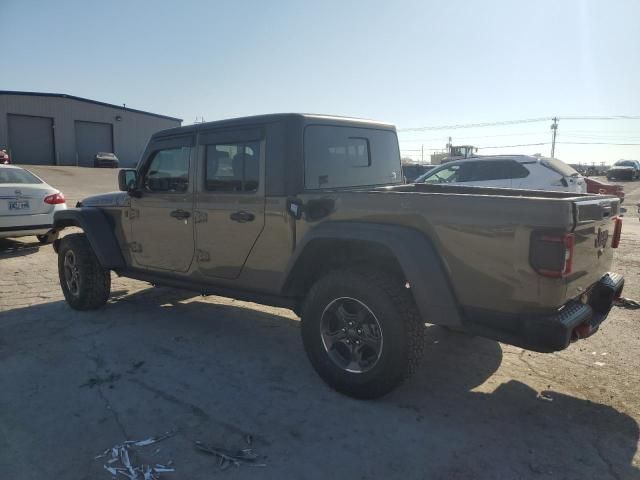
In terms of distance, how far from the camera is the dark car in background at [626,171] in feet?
120

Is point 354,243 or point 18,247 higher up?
point 354,243

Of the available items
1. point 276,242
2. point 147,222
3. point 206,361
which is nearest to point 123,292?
point 147,222

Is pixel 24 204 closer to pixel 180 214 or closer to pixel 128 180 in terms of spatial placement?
pixel 128 180

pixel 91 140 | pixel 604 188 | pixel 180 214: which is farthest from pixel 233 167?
pixel 91 140

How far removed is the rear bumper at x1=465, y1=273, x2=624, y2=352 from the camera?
262cm

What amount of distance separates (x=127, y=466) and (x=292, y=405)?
3.59 feet

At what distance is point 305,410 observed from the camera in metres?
3.20

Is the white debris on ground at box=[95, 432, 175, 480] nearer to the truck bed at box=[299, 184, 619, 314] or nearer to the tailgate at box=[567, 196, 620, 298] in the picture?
the truck bed at box=[299, 184, 619, 314]

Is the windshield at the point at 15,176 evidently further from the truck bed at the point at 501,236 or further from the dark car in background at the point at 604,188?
the dark car in background at the point at 604,188

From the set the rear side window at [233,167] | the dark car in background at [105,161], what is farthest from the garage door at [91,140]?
the rear side window at [233,167]

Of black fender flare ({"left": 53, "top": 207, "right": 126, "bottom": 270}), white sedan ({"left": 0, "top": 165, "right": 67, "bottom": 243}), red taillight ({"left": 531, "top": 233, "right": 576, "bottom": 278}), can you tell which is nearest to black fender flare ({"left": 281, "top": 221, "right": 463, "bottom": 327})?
red taillight ({"left": 531, "top": 233, "right": 576, "bottom": 278})

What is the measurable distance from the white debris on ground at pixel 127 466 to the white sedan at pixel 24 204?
6.86 meters

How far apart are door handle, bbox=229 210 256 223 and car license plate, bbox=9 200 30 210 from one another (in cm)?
609

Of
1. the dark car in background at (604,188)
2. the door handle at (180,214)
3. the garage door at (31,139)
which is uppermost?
the garage door at (31,139)
